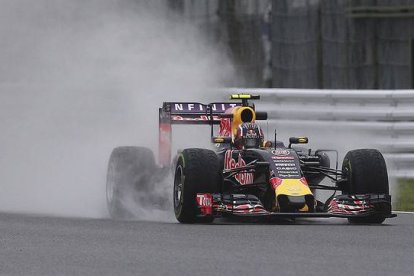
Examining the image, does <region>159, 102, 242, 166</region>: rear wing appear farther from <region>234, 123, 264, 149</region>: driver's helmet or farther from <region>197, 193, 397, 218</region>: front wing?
<region>197, 193, 397, 218</region>: front wing

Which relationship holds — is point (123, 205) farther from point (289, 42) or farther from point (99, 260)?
point (289, 42)

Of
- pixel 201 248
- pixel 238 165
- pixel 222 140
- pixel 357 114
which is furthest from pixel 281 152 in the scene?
pixel 357 114

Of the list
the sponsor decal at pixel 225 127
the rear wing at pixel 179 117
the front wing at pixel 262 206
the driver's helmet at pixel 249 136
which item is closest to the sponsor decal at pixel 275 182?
the front wing at pixel 262 206

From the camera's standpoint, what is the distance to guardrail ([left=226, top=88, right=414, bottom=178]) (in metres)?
19.8

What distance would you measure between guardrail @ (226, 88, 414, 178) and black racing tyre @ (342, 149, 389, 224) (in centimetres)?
555

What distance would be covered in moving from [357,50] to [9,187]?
5643 millimetres

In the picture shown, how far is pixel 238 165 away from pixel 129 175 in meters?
1.58

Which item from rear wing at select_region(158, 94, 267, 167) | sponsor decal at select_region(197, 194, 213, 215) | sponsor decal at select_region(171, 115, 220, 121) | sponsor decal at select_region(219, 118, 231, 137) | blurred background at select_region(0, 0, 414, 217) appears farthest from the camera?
blurred background at select_region(0, 0, 414, 217)

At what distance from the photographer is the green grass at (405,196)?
55.1 ft

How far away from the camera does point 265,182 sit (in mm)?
14070

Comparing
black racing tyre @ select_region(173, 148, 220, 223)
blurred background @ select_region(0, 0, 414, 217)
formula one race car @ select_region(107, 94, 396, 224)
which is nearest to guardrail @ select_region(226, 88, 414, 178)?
blurred background @ select_region(0, 0, 414, 217)

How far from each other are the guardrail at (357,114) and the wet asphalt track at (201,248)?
5.76 m

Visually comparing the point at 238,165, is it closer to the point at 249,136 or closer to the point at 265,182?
the point at 249,136

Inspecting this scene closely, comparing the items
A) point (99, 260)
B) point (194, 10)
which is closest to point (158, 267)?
point (99, 260)
